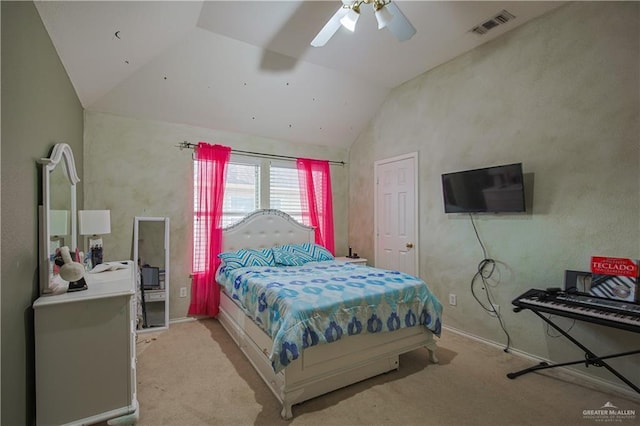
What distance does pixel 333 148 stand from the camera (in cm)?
507

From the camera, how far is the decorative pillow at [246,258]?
142 inches

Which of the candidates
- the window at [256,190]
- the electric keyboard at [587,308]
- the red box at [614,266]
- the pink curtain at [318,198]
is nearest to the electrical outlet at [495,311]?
the electric keyboard at [587,308]

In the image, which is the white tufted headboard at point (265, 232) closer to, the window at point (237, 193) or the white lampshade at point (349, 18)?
the window at point (237, 193)

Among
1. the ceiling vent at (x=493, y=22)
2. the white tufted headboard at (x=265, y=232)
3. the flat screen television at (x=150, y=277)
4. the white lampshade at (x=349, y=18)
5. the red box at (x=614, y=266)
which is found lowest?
the flat screen television at (x=150, y=277)

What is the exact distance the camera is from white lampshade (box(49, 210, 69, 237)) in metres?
1.99

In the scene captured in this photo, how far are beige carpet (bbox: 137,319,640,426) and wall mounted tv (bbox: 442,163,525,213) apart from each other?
4.83 feet

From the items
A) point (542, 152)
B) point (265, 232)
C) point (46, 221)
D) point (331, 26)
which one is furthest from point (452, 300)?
point (46, 221)

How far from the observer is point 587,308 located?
2150mm

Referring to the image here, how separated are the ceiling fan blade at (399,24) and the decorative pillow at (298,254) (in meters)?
2.73

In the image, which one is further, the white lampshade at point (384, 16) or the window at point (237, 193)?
the window at point (237, 193)

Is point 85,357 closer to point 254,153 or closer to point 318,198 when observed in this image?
point 254,153

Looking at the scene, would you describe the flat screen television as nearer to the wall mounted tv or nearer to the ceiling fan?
the ceiling fan

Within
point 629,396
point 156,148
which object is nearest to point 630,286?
point 629,396

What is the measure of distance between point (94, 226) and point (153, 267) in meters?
1.03
